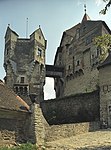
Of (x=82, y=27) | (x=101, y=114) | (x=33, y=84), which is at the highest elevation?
(x=82, y=27)

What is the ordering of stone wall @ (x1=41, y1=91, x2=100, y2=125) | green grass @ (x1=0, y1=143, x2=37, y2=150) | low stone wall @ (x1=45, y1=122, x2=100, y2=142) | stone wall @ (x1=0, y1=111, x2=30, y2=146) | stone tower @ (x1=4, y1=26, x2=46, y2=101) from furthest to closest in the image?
stone tower @ (x1=4, y1=26, x2=46, y2=101) → stone wall @ (x1=41, y1=91, x2=100, y2=125) → low stone wall @ (x1=45, y1=122, x2=100, y2=142) → stone wall @ (x1=0, y1=111, x2=30, y2=146) → green grass @ (x1=0, y1=143, x2=37, y2=150)

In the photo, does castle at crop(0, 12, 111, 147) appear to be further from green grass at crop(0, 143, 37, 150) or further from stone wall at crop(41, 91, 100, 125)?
green grass at crop(0, 143, 37, 150)

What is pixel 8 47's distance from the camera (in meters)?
46.6

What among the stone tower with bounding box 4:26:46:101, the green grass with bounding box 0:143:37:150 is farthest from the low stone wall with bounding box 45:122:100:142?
the stone tower with bounding box 4:26:46:101

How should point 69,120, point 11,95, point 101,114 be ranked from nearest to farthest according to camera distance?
point 11,95 < point 101,114 < point 69,120

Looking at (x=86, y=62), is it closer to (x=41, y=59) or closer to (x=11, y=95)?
(x=41, y=59)

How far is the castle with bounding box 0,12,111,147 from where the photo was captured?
109ft

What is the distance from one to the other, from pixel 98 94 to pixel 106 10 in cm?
1621

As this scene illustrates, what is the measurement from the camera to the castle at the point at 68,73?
Result: 33219 millimetres

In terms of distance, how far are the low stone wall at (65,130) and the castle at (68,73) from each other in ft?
2.61

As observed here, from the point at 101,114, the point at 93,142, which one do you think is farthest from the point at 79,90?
the point at 93,142

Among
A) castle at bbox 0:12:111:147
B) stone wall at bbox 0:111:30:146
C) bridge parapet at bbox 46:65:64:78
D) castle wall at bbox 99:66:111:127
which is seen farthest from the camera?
bridge parapet at bbox 46:65:64:78

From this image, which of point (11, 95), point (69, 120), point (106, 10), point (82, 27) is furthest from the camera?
point (82, 27)

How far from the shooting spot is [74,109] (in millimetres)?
34844
